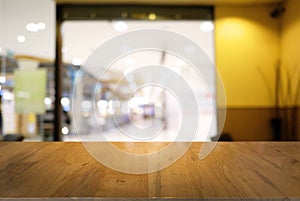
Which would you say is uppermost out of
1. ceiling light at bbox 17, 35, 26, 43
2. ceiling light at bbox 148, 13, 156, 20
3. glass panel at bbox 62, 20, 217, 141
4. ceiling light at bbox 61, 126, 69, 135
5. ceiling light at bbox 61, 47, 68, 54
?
ceiling light at bbox 148, 13, 156, 20

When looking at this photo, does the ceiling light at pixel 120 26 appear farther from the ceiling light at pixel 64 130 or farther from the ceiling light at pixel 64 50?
the ceiling light at pixel 64 130

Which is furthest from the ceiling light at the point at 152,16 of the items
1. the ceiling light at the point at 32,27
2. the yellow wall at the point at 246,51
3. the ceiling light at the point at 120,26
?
the ceiling light at the point at 32,27

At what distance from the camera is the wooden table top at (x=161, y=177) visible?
1.89 feet

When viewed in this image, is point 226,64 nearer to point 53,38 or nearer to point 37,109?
point 53,38

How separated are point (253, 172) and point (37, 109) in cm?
409

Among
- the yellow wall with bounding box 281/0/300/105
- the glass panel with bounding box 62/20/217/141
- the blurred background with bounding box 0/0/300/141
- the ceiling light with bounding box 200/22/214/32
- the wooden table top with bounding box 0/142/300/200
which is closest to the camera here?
the wooden table top with bounding box 0/142/300/200

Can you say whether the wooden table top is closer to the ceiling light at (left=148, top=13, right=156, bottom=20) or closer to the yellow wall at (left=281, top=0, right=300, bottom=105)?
the yellow wall at (left=281, top=0, right=300, bottom=105)

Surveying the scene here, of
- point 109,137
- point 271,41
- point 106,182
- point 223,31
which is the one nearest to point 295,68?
point 271,41

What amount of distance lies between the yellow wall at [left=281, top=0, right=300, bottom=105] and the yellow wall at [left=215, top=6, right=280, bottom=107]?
0.17 m

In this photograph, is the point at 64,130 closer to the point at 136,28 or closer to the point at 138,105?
the point at 136,28

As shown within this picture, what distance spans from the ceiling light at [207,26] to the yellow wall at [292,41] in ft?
3.23

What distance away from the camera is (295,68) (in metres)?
3.73

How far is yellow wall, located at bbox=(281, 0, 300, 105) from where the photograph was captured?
367 cm

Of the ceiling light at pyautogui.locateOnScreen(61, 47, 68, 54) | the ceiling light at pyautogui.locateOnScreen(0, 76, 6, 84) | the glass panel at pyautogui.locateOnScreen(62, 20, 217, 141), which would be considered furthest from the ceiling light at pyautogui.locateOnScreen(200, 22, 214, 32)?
the ceiling light at pyautogui.locateOnScreen(0, 76, 6, 84)
